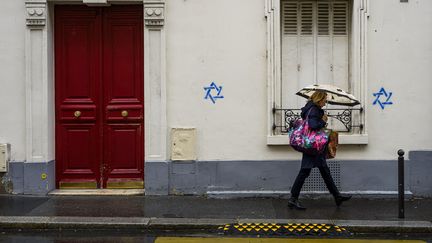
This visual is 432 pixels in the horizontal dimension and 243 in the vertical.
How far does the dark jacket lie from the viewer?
8.70m

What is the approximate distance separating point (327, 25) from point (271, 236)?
13.7 feet

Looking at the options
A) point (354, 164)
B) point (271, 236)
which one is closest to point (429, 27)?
point (354, 164)

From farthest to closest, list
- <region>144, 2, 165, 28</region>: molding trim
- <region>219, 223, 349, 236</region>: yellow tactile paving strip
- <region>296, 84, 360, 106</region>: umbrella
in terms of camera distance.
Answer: <region>144, 2, 165, 28</region>: molding trim, <region>296, 84, 360, 106</region>: umbrella, <region>219, 223, 349, 236</region>: yellow tactile paving strip

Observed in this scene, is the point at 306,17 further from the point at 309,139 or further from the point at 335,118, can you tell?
the point at 309,139

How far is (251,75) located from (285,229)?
3.01 m

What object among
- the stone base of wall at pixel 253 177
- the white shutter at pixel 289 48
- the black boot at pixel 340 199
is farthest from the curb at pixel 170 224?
the white shutter at pixel 289 48

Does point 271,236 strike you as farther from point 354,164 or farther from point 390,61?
point 390,61

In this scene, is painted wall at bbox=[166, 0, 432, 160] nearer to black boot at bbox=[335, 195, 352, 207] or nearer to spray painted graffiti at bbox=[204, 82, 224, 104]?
spray painted graffiti at bbox=[204, 82, 224, 104]

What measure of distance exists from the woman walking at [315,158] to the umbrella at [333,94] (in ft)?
0.49


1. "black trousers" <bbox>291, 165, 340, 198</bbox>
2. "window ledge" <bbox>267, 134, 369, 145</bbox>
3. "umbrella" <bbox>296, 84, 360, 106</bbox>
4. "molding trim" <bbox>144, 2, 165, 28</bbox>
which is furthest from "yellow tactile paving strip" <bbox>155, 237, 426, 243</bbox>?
"molding trim" <bbox>144, 2, 165, 28</bbox>

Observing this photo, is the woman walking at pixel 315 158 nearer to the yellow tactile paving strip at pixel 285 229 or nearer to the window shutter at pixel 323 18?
the yellow tactile paving strip at pixel 285 229

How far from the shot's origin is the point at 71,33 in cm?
1030

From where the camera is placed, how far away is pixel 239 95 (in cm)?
996

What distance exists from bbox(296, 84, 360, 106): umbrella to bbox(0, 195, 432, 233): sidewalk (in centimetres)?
170
